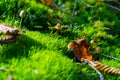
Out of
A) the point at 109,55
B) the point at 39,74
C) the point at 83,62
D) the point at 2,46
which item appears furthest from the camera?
the point at 109,55

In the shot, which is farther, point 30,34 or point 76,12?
point 76,12

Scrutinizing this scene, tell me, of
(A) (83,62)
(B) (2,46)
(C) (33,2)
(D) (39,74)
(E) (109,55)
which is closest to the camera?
(D) (39,74)

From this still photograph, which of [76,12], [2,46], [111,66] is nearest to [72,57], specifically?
[111,66]

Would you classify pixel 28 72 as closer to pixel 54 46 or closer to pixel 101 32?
pixel 54 46

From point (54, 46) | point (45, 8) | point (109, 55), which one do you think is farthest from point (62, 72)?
point (45, 8)

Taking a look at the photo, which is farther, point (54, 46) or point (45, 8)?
point (45, 8)

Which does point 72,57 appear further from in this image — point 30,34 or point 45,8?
point 45,8

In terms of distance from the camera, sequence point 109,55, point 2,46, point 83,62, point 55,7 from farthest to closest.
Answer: point 55,7 → point 109,55 → point 83,62 → point 2,46

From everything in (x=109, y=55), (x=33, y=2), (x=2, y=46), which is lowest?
(x=109, y=55)

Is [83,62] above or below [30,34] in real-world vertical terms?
below
